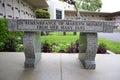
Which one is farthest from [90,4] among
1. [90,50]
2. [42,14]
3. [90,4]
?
[90,50]

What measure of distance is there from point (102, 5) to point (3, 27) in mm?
41221

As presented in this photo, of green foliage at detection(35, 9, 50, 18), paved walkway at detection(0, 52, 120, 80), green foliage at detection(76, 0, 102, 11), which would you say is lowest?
paved walkway at detection(0, 52, 120, 80)

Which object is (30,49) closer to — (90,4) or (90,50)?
(90,50)

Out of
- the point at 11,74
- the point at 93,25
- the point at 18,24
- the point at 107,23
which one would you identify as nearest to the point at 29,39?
the point at 18,24

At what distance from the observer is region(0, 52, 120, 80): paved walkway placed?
4.18 metres

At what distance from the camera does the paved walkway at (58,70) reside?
418 centimetres

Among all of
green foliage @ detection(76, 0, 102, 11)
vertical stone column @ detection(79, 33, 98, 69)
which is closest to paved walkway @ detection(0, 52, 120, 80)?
vertical stone column @ detection(79, 33, 98, 69)

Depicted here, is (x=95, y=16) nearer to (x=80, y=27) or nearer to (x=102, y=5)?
(x=102, y=5)

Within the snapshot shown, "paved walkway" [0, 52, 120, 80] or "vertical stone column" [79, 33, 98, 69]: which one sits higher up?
"vertical stone column" [79, 33, 98, 69]

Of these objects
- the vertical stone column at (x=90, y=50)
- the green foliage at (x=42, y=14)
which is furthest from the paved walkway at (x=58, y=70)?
the green foliage at (x=42, y=14)

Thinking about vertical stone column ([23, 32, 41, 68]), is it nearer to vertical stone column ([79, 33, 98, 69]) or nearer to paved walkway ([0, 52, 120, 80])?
paved walkway ([0, 52, 120, 80])

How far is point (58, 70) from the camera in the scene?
469cm

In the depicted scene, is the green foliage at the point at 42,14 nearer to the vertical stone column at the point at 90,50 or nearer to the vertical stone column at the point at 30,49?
the vertical stone column at the point at 30,49

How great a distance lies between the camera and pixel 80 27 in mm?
4523
